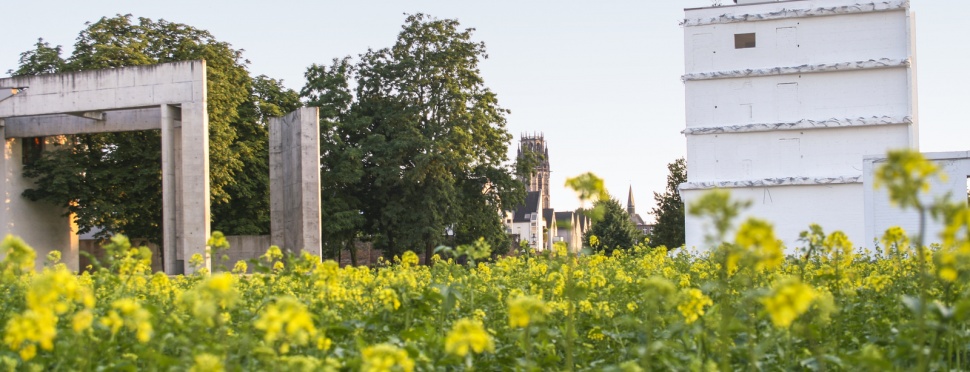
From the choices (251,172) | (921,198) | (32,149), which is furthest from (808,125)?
(32,149)

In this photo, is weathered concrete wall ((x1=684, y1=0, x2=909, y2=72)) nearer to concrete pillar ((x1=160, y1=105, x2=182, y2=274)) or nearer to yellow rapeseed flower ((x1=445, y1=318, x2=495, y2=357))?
concrete pillar ((x1=160, y1=105, x2=182, y2=274))

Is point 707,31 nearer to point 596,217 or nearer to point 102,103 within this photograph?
point 102,103

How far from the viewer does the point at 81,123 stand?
3381 centimetres

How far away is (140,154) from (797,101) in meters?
Result: 27.4

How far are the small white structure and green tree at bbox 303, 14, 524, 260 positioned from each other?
29.7ft

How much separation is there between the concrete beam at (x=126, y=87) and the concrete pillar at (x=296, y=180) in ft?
9.83

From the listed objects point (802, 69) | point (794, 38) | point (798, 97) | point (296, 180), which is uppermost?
point (794, 38)

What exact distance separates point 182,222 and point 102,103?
409 centimetres

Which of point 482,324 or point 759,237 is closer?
point 759,237

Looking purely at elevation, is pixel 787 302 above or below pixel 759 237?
below

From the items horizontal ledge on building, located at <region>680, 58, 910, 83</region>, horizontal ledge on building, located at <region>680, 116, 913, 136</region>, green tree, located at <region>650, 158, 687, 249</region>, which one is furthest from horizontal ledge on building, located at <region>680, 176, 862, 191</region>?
green tree, located at <region>650, 158, 687, 249</region>

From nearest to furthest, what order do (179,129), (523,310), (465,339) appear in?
(465,339)
(523,310)
(179,129)

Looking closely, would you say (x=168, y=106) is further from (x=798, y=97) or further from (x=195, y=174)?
(x=798, y=97)

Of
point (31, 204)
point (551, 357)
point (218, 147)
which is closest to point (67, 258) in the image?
point (31, 204)
